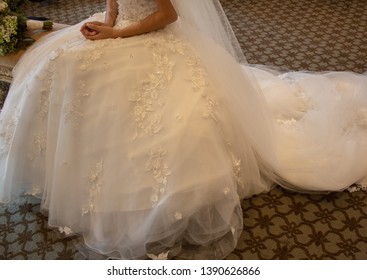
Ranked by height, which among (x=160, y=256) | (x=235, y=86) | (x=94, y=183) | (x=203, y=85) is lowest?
(x=160, y=256)

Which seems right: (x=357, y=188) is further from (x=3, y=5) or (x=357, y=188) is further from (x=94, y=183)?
(x=3, y=5)

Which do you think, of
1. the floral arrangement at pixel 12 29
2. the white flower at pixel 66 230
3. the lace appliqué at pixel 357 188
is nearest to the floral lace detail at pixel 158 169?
the white flower at pixel 66 230

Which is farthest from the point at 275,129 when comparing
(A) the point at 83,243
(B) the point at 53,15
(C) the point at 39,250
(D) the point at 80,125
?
(B) the point at 53,15

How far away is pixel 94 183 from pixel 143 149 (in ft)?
1.01

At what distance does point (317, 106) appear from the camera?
7.40 ft

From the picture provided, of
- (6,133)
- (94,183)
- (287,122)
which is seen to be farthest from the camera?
(287,122)

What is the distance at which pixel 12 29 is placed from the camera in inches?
90.1

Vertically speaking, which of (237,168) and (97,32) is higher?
(97,32)

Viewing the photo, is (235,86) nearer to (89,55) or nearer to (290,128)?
(290,128)

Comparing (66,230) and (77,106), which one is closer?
(77,106)

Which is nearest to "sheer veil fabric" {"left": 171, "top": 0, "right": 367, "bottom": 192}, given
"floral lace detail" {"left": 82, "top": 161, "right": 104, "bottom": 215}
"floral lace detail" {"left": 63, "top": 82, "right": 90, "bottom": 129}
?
"floral lace detail" {"left": 63, "top": 82, "right": 90, "bottom": 129}

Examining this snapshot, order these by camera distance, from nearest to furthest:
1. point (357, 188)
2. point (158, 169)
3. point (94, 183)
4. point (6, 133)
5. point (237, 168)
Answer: point (158, 169), point (94, 183), point (237, 168), point (6, 133), point (357, 188)

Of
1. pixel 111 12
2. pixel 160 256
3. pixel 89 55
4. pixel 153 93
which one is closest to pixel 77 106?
pixel 89 55

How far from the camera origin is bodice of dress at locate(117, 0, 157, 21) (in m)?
1.80
